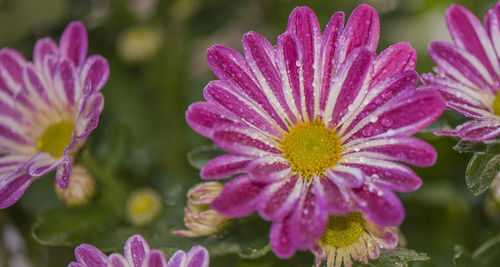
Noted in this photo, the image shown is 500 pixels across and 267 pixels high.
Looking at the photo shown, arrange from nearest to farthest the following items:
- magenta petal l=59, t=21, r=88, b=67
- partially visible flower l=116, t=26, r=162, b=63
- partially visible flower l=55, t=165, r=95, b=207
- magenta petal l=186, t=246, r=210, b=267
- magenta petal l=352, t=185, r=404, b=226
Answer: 1. magenta petal l=352, t=185, r=404, b=226
2. magenta petal l=186, t=246, r=210, b=267
3. magenta petal l=59, t=21, r=88, b=67
4. partially visible flower l=55, t=165, r=95, b=207
5. partially visible flower l=116, t=26, r=162, b=63

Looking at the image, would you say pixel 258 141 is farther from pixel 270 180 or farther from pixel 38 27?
pixel 38 27

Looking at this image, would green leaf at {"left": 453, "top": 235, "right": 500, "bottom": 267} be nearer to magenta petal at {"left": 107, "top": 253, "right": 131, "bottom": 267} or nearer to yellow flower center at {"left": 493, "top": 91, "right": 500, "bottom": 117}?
yellow flower center at {"left": 493, "top": 91, "right": 500, "bottom": 117}

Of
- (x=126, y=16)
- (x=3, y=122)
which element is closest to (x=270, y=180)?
(x=3, y=122)

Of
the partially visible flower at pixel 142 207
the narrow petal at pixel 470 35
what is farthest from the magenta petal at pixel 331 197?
the partially visible flower at pixel 142 207

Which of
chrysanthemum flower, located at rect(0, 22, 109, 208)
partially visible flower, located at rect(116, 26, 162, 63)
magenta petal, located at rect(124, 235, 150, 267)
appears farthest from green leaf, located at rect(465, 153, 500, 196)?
partially visible flower, located at rect(116, 26, 162, 63)

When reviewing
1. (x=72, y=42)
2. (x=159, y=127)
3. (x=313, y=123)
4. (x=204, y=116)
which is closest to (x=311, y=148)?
(x=313, y=123)

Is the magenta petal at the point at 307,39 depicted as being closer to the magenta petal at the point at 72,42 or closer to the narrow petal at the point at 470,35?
the narrow petal at the point at 470,35
